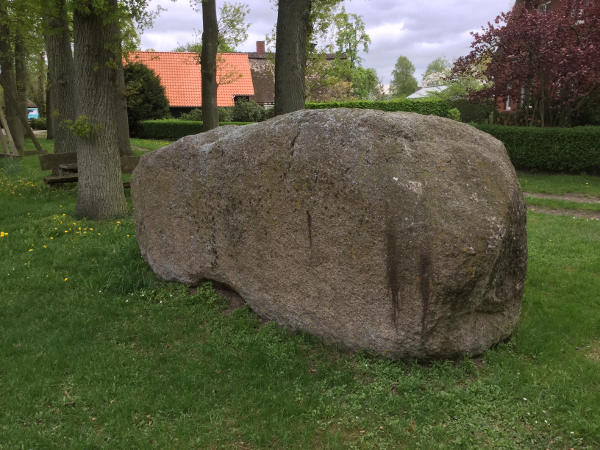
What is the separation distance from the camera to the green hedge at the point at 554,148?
1388cm

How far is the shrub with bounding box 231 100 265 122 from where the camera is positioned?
28.3 metres

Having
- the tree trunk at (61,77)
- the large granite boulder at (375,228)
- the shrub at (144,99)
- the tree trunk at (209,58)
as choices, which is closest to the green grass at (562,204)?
the large granite boulder at (375,228)

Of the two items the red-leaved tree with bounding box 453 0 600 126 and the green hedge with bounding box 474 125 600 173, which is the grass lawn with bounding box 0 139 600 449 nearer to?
the green hedge with bounding box 474 125 600 173

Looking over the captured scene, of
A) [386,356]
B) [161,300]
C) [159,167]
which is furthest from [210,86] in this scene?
[386,356]

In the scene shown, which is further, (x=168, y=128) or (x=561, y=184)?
(x=168, y=128)

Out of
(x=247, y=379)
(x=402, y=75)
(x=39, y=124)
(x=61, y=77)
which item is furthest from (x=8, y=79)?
(x=402, y=75)

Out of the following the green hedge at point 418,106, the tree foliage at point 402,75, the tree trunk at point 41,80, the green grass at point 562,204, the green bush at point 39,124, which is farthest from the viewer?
the tree foliage at point 402,75

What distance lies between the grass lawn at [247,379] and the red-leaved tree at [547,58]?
1161cm

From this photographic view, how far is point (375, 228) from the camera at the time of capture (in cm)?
371

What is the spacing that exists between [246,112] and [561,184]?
19.2 m

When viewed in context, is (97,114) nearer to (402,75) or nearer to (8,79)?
(8,79)

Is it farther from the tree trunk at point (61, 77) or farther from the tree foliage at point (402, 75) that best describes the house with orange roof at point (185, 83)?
the tree foliage at point (402, 75)

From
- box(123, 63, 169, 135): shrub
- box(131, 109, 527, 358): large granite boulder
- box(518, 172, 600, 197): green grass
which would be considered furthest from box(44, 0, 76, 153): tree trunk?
box(123, 63, 169, 135): shrub

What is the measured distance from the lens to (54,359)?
170 inches
